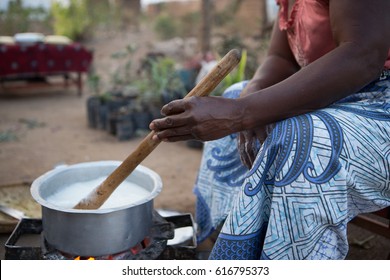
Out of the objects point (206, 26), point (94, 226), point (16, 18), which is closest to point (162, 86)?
point (206, 26)

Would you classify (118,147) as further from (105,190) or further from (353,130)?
(353,130)

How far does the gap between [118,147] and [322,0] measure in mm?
3122

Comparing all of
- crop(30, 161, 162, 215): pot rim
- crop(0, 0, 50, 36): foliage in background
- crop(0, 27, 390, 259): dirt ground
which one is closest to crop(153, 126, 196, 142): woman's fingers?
Result: crop(30, 161, 162, 215): pot rim

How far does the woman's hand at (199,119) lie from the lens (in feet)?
3.81

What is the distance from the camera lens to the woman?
1151 millimetres

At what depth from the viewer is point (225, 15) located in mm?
13914

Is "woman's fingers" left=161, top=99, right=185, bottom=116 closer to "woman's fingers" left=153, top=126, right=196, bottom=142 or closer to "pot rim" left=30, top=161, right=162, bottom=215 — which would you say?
"woman's fingers" left=153, top=126, right=196, bottom=142

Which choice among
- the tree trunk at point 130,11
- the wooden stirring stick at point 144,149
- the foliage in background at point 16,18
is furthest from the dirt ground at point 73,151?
A: the tree trunk at point 130,11

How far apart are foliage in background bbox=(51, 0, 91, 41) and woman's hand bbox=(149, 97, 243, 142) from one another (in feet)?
37.8

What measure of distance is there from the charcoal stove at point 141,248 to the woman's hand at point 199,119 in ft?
1.79

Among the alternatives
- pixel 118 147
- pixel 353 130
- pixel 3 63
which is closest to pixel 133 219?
pixel 353 130

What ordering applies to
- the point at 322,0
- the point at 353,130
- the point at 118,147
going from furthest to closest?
1. the point at 118,147
2. the point at 322,0
3. the point at 353,130

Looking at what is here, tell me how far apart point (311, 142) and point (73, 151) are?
10.7ft

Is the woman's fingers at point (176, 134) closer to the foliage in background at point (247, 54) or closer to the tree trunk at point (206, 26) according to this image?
the foliage in background at point (247, 54)
